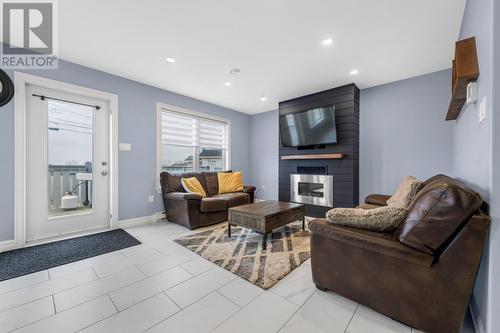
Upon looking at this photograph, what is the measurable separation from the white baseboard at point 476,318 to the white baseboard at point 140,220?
12.9 ft

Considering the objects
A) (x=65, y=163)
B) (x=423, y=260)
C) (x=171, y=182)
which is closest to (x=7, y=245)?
(x=65, y=163)

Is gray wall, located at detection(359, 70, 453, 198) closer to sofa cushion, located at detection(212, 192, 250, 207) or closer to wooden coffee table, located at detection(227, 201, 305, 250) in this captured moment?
wooden coffee table, located at detection(227, 201, 305, 250)

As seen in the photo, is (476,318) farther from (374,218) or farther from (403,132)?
(403,132)

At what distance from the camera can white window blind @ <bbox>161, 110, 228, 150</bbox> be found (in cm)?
403

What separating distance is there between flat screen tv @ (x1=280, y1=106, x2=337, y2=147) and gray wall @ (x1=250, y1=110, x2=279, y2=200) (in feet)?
2.21

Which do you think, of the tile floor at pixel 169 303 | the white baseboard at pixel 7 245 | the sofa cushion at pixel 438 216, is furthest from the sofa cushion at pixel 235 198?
the sofa cushion at pixel 438 216

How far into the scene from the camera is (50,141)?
9.23 feet

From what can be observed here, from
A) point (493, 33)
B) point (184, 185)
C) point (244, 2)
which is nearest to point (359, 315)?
point (493, 33)

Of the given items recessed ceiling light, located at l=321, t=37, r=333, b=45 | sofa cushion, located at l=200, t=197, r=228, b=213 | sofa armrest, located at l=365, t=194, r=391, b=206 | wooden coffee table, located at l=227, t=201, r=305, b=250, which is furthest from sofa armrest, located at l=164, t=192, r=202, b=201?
recessed ceiling light, located at l=321, t=37, r=333, b=45

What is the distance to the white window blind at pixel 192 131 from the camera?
4.03 m

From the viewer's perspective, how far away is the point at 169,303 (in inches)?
59.9

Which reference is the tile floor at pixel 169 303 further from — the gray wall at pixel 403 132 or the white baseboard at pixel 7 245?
the gray wall at pixel 403 132

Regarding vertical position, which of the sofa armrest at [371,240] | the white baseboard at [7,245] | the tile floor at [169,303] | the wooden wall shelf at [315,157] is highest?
the wooden wall shelf at [315,157]

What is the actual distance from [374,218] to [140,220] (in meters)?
3.51
